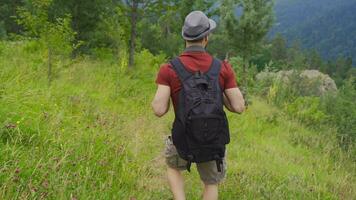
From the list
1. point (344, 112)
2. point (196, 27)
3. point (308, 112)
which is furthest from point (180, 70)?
point (344, 112)

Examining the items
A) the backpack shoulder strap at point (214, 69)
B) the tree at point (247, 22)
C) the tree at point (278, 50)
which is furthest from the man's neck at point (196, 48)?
the tree at point (278, 50)

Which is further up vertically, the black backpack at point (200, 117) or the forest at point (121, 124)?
the black backpack at point (200, 117)

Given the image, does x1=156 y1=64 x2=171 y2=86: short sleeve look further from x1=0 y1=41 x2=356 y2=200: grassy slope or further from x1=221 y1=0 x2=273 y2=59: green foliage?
x1=221 y1=0 x2=273 y2=59: green foliage

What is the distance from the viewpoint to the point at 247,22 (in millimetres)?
12609

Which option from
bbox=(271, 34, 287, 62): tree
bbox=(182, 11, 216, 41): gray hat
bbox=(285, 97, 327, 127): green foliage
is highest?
bbox=(182, 11, 216, 41): gray hat

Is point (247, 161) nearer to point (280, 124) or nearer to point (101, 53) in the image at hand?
point (280, 124)

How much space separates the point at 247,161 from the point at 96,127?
2495 millimetres

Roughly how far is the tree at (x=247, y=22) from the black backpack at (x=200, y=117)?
9473mm

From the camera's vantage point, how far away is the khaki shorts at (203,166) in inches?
149

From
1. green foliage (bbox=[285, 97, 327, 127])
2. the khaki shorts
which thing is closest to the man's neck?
the khaki shorts

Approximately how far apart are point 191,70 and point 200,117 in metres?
0.39

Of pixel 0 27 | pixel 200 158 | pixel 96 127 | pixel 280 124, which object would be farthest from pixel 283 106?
pixel 0 27

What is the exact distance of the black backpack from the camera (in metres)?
3.36

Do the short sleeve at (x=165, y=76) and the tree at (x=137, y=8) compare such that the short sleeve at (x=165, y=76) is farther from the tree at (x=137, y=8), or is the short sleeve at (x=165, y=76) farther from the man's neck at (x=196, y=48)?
the tree at (x=137, y=8)
